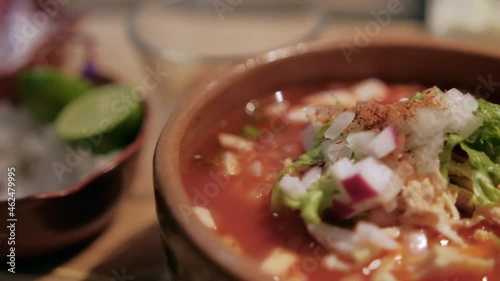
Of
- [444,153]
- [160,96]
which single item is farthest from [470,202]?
[160,96]

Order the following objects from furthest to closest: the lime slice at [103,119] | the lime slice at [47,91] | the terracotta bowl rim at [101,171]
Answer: the lime slice at [47,91] < the lime slice at [103,119] < the terracotta bowl rim at [101,171]

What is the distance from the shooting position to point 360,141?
0.91 m

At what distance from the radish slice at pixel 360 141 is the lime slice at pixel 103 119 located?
2.33ft

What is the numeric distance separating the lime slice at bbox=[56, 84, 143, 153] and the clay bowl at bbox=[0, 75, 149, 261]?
186 mm

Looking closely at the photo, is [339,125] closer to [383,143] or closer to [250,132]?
[383,143]

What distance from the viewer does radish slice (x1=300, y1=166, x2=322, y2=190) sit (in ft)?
3.00

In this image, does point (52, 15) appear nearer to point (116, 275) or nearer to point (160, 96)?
point (160, 96)

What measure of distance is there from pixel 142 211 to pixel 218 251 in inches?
23.6

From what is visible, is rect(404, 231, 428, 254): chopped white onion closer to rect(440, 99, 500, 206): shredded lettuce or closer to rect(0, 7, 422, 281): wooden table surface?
rect(440, 99, 500, 206): shredded lettuce

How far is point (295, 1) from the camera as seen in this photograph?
7.18 ft

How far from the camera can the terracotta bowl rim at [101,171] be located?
1185mm

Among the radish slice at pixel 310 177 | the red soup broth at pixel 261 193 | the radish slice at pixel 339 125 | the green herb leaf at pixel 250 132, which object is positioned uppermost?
the radish slice at pixel 339 125

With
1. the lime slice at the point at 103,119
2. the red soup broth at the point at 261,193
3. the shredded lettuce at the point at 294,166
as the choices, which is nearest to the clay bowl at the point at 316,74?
the red soup broth at the point at 261,193

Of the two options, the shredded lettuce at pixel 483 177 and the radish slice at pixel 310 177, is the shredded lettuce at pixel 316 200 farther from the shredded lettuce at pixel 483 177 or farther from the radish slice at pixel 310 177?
the shredded lettuce at pixel 483 177
